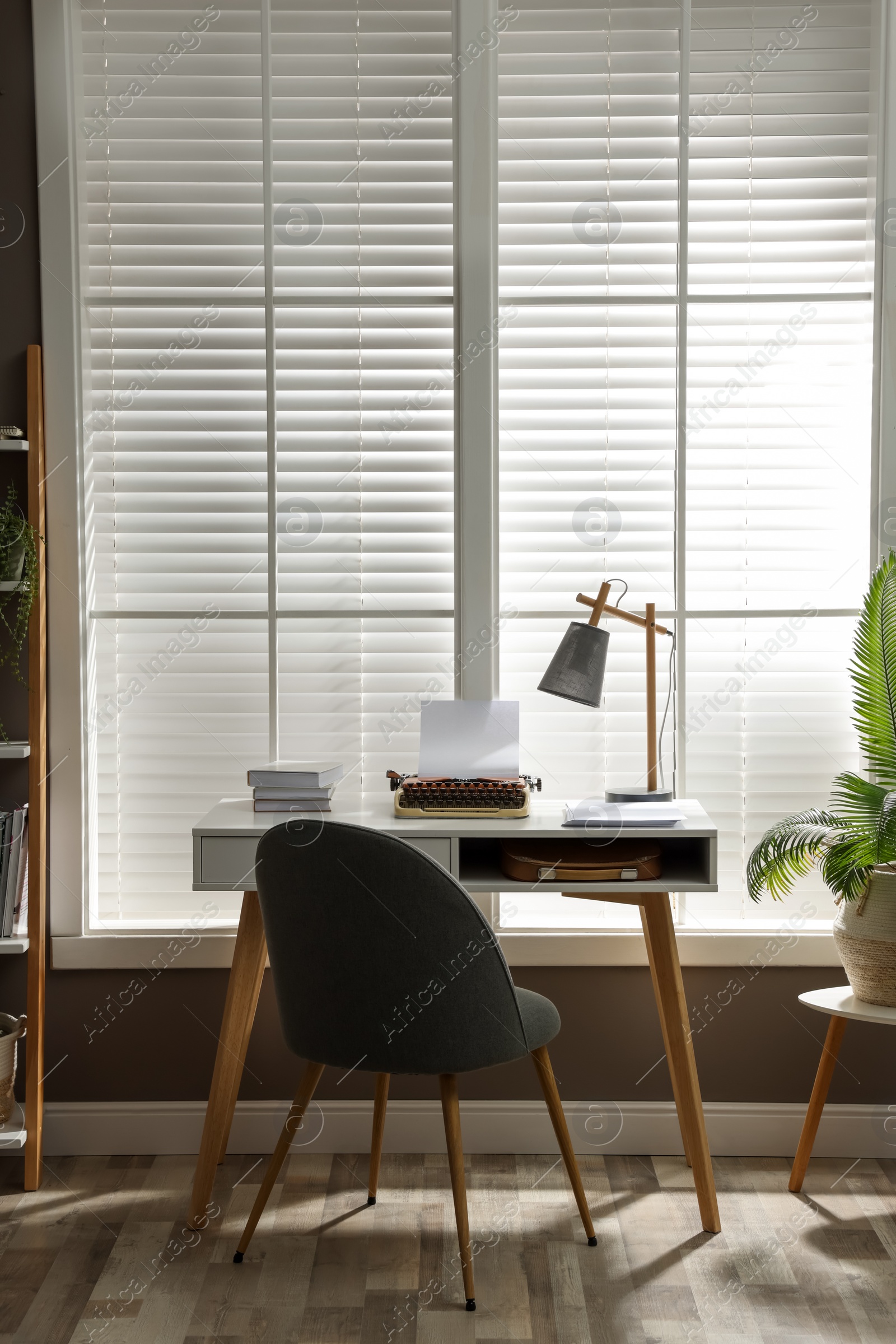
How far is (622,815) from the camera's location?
216 centimetres

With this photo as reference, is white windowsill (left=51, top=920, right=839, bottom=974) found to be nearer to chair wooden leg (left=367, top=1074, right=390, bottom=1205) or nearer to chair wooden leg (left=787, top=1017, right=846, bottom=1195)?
chair wooden leg (left=787, top=1017, right=846, bottom=1195)

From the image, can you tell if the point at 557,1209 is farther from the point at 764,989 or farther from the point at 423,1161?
the point at 764,989

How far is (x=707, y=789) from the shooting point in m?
2.55

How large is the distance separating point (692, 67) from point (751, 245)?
441mm

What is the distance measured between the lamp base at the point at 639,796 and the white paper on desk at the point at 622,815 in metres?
0.08

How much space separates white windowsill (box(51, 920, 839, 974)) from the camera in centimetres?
252

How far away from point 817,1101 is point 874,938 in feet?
1.38

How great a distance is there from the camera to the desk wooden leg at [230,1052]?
7.23 feet

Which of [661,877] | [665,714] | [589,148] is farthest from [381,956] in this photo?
[589,148]

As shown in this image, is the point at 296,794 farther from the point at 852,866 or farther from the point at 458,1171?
the point at 852,866

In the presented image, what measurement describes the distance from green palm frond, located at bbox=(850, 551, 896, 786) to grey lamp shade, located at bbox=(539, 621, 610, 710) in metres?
0.57

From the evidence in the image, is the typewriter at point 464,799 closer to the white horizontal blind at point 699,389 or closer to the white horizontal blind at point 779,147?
the white horizontal blind at point 699,389

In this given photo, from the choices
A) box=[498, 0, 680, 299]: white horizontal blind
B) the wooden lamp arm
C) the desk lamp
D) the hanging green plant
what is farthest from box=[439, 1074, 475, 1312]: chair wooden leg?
box=[498, 0, 680, 299]: white horizontal blind

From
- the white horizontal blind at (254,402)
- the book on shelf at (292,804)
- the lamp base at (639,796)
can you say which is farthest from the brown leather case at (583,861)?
the white horizontal blind at (254,402)
